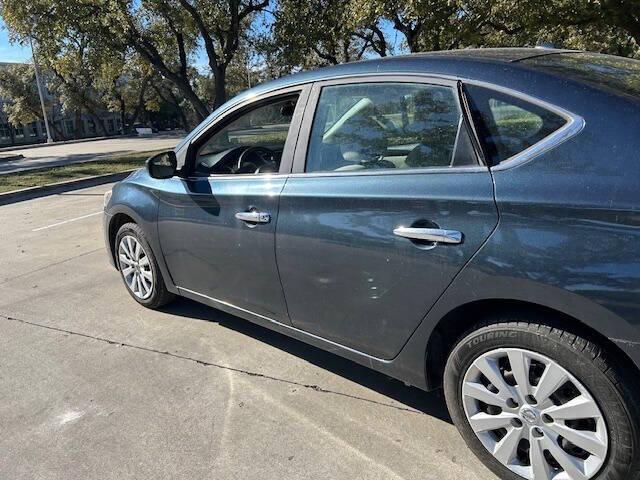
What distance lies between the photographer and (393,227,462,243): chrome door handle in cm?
212

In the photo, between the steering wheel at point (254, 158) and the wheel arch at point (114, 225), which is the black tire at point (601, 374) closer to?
the steering wheel at point (254, 158)

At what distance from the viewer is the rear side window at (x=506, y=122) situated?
202cm

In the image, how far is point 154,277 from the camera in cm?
411

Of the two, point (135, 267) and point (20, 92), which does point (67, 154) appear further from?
point (20, 92)

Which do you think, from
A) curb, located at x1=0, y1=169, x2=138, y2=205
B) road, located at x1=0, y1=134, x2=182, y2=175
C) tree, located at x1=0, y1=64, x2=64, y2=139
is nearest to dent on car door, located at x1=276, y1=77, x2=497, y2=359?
curb, located at x1=0, y1=169, x2=138, y2=205

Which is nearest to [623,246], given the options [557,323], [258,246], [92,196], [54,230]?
[557,323]

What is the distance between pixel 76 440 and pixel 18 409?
592 millimetres

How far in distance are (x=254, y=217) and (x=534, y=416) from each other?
5.55 ft

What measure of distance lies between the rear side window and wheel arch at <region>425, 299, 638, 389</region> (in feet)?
1.89

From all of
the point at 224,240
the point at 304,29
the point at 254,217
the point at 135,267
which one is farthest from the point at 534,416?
the point at 304,29

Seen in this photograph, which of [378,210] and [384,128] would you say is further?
[384,128]

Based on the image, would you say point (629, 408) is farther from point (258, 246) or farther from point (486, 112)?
point (258, 246)

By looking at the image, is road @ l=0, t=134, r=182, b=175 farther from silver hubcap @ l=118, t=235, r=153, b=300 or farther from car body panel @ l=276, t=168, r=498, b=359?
car body panel @ l=276, t=168, r=498, b=359

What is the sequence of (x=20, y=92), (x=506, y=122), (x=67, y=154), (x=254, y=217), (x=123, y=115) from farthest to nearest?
(x=123, y=115) → (x=20, y=92) → (x=67, y=154) → (x=254, y=217) → (x=506, y=122)
